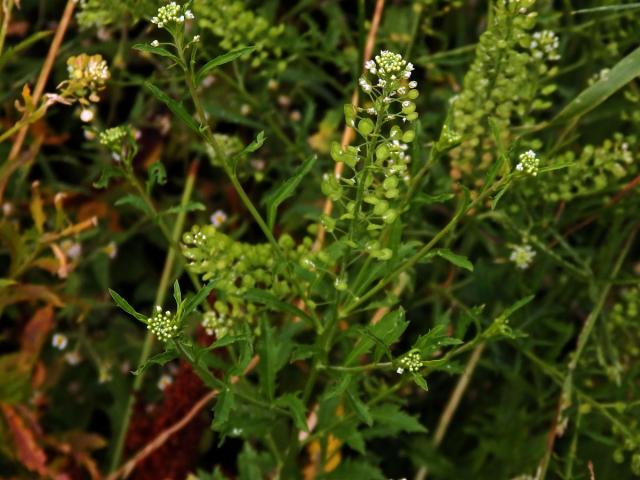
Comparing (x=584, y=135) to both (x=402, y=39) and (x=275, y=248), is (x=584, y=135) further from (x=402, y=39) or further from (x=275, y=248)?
(x=275, y=248)

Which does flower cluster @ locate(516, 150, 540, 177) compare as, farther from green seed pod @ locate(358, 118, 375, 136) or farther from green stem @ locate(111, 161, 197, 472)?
green stem @ locate(111, 161, 197, 472)

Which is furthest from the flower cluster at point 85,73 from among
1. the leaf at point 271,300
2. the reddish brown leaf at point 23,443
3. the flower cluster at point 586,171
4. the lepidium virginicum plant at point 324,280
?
the flower cluster at point 586,171

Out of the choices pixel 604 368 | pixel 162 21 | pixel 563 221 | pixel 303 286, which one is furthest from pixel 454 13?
pixel 162 21

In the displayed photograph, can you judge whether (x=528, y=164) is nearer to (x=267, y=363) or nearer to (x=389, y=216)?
(x=389, y=216)

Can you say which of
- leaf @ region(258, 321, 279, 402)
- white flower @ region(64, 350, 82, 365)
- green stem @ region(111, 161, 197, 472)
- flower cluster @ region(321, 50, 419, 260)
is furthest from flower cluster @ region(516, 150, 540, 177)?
white flower @ region(64, 350, 82, 365)

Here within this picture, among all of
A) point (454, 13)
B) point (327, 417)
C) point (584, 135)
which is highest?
point (454, 13)

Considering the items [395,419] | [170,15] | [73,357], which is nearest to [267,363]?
[395,419]
